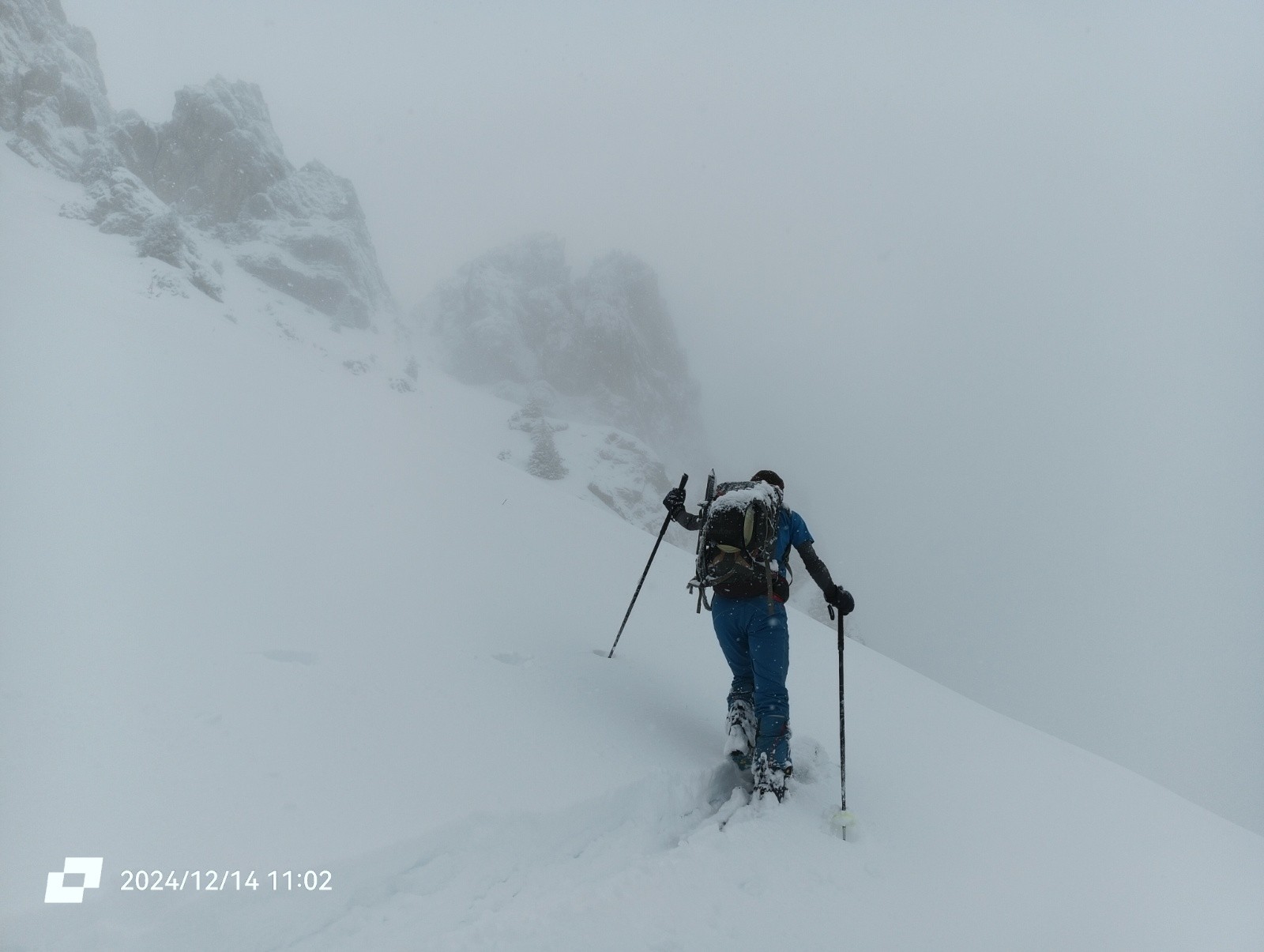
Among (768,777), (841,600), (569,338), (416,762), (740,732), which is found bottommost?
(416,762)

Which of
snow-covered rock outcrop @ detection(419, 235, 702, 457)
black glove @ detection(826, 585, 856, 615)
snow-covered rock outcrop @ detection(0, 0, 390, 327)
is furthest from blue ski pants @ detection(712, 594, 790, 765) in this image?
snow-covered rock outcrop @ detection(419, 235, 702, 457)

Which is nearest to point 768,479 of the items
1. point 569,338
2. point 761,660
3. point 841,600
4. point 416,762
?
point 841,600

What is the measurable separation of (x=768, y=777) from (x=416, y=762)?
2320mm

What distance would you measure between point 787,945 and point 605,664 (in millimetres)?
3141

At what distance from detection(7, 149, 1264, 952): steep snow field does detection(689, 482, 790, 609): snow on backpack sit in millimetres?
1291

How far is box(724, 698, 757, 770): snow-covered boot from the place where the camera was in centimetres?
405

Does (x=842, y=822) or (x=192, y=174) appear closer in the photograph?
(x=842, y=822)

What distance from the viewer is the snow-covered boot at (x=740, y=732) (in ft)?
13.3

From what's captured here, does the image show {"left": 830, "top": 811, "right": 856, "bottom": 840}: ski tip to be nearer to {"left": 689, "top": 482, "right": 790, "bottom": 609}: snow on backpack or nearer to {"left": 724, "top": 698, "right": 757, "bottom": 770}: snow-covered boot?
{"left": 724, "top": 698, "right": 757, "bottom": 770}: snow-covered boot

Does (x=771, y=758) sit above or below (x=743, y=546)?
below

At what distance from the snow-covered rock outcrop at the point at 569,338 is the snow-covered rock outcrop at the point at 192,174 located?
14.4m

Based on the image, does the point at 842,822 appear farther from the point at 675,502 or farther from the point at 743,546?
the point at 675,502

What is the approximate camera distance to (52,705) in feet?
7.90

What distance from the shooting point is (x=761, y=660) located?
4125 mm
